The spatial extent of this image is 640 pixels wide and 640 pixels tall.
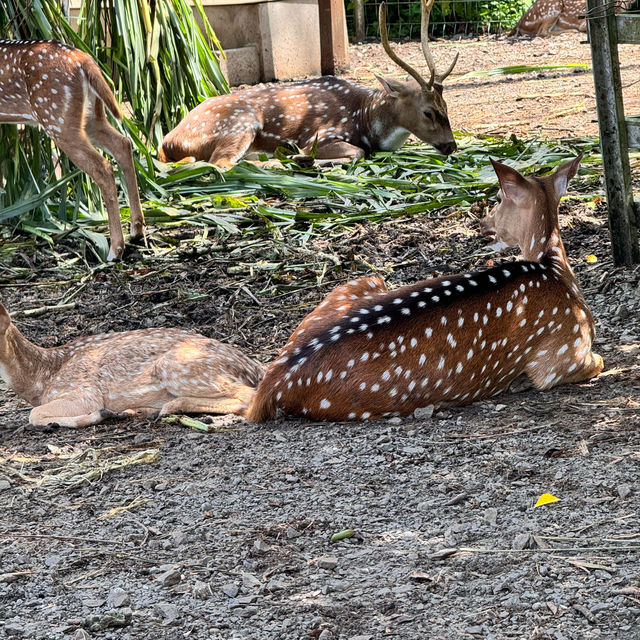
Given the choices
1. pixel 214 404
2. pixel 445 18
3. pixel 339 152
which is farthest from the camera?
pixel 445 18

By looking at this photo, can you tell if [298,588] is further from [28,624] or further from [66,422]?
[66,422]

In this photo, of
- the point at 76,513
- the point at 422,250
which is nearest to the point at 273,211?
the point at 422,250

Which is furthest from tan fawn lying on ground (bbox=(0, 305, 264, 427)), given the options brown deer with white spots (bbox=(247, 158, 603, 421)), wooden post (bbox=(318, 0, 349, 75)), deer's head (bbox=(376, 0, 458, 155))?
wooden post (bbox=(318, 0, 349, 75))

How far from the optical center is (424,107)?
31.6ft

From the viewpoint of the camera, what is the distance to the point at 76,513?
3.79 m

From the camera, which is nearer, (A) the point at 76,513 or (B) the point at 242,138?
(A) the point at 76,513

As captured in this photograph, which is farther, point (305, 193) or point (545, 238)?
point (305, 193)

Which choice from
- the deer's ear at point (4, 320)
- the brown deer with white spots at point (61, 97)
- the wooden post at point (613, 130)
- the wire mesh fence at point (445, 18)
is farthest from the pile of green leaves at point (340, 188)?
the wire mesh fence at point (445, 18)

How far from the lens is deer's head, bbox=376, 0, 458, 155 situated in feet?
31.0

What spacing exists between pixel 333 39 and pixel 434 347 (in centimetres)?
1033

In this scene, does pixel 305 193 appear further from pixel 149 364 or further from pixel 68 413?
pixel 68 413

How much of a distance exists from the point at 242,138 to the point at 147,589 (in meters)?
6.79

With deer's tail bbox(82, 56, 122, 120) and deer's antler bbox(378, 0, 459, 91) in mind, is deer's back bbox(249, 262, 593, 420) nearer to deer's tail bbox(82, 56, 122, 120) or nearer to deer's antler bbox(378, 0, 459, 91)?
deer's tail bbox(82, 56, 122, 120)

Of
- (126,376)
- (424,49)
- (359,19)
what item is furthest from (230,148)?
(359,19)
